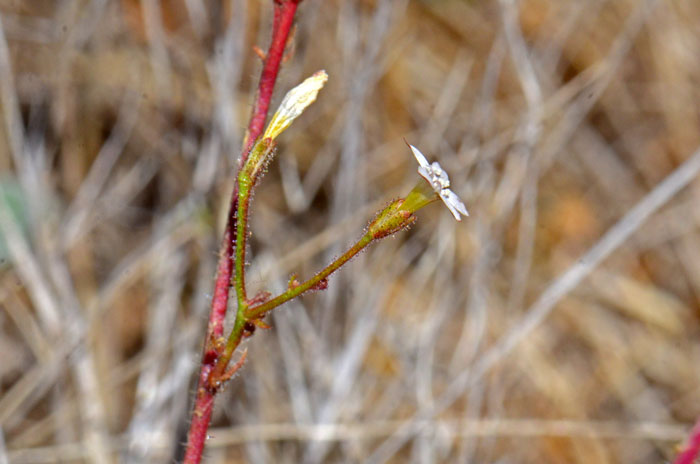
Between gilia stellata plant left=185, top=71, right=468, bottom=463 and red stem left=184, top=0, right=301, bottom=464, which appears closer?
gilia stellata plant left=185, top=71, right=468, bottom=463

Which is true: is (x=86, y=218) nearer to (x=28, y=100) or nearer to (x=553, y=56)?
(x=28, y=100)

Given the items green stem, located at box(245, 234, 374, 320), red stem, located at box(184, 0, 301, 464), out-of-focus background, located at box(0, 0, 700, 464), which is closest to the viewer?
green stem, located at box(245, 234, 374, 320)

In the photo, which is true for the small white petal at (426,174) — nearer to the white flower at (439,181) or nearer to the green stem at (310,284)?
the white flower at (439,181)

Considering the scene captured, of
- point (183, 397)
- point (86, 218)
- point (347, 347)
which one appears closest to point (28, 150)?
point (86, 218)

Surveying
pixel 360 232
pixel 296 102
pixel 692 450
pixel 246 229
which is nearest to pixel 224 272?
pixel 246 229

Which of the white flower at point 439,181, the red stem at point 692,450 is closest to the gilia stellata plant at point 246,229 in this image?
the white flower at point 439,181

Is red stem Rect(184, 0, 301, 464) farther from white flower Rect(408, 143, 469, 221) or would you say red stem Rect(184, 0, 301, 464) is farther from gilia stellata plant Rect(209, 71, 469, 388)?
white flower Rect(408, 143, 469, 221)

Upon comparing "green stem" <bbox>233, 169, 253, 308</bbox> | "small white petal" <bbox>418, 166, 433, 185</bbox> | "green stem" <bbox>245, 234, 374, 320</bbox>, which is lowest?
"green stem" <bbox>245, 234, 374, 320</bbox>

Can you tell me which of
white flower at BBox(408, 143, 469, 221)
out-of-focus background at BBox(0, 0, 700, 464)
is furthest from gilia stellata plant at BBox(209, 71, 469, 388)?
out-of-focus background at BBox(0, 0, 700, 464)

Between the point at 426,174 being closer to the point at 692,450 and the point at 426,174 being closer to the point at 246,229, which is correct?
the point at 246,229
